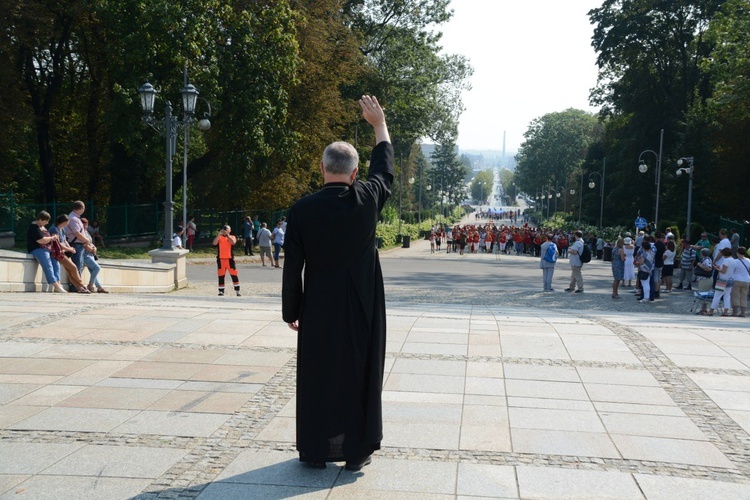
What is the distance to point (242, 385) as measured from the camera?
267 inches

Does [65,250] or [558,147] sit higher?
[558,147]

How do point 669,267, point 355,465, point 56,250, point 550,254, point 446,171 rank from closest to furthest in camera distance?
point 355,465, point 56,250, point 550,254, point 669,267, point 446,171

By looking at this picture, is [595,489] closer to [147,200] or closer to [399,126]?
[147,200]

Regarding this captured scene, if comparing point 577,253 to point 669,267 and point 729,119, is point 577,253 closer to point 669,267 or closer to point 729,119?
point 669,267

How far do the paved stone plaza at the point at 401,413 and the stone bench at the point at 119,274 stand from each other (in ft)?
16.3

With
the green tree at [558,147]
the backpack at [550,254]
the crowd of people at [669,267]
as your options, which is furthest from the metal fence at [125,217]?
the green tree at [558,147]

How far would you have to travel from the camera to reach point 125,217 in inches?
1344

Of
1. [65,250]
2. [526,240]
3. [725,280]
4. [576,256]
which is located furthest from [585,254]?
[526,240]

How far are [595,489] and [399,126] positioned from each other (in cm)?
4345

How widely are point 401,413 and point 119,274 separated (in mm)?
13792

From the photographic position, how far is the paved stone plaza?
458cm

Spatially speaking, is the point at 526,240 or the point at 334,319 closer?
the point at 334,319

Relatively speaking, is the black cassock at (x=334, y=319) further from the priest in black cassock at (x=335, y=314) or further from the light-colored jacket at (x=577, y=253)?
the light-colored jacket at (x=577, y=253)

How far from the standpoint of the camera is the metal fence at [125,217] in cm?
3033
